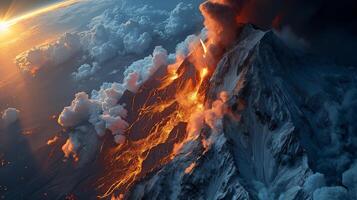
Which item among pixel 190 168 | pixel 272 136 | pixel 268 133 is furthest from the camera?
pixel 190 168

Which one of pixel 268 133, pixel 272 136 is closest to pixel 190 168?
pixel 268 133

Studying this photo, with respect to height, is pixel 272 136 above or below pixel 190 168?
above

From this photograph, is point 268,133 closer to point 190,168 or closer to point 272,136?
point 272,136

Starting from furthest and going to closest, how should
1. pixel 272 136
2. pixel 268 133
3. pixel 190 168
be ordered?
pixel 190 168
pixel 268 133
pixel 272 136

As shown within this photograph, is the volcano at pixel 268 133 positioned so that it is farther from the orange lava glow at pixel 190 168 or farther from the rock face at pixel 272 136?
the orange lava glow at pixel 190 168

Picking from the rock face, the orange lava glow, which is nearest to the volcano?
the rock face

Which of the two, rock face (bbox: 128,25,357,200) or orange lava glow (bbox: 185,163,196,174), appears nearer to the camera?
rock face (bbox: 128,25,357,200)

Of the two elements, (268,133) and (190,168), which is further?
(190,168)

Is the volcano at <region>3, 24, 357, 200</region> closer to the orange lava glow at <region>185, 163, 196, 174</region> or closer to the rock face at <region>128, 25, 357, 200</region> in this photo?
the rock face at <region>128, 25, 357, 200</region>

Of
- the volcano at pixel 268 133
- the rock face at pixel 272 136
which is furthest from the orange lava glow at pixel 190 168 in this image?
the volcano at pixel 268 133
